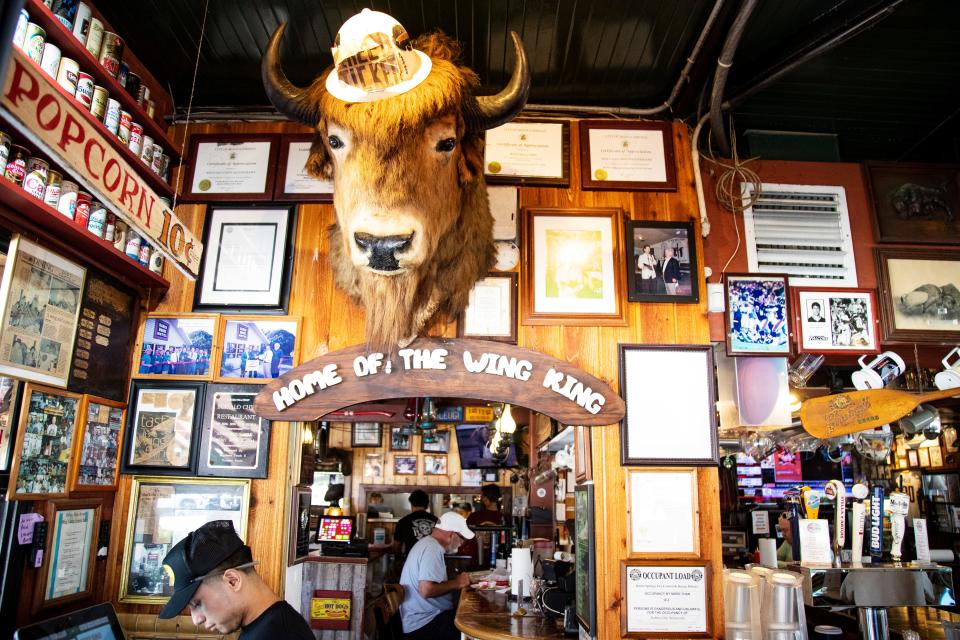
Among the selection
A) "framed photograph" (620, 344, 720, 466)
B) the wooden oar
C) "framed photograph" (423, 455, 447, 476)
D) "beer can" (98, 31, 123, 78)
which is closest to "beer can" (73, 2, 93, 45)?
"beer can" (98, 31, 123, 78)

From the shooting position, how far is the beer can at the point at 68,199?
2.89 m

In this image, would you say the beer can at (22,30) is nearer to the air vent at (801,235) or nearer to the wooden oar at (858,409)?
the air vent at (801,235)

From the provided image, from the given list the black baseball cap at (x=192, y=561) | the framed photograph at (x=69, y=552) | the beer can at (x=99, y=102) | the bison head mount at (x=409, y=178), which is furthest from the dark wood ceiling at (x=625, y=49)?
the black baseball cap at (x=192, y=561)

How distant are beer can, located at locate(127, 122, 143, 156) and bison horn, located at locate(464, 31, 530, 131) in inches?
66.8

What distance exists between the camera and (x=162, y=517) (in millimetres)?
3559

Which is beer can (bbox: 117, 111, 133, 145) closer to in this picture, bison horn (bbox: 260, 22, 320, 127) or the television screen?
bison horn (bbox: 260, 22, 320, 127)

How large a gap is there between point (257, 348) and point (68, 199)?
1.16 meters

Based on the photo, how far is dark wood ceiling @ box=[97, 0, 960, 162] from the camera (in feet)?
11.5

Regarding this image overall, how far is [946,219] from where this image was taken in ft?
14.0

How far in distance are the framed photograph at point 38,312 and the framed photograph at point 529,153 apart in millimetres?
2150

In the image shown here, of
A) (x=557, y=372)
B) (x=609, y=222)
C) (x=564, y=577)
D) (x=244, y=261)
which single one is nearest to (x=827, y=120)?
(x=609, y=222)

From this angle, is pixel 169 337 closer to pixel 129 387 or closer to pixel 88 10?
pixel 129 387

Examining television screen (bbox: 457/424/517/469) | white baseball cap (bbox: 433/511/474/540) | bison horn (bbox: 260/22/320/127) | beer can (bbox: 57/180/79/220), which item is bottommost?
white baseball cap (bbox: 433/511/474/540)

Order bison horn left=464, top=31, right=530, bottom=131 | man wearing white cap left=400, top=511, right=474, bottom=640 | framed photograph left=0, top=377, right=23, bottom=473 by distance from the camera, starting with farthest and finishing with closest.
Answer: man wearing white cap left=400, top=511, right=474, bottom=640
bison horn left=464, top=31, right=530, bottom=131
framed photograph left=0, top=377, right=23, bottom=473
